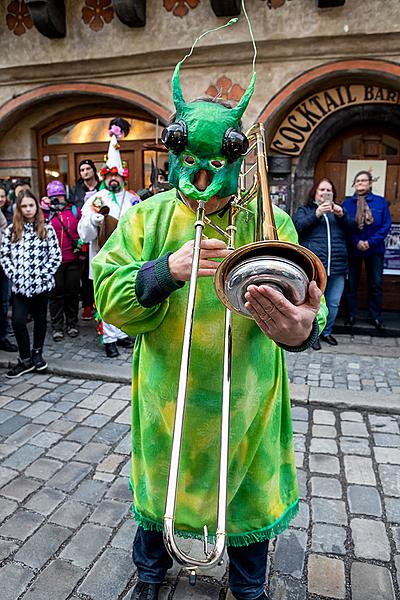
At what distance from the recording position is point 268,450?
180cm

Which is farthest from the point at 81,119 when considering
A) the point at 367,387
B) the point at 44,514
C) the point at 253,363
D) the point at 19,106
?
the point at 253,363

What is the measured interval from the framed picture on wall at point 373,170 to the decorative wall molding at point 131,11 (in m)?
3.36

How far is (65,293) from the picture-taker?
19.9 feet

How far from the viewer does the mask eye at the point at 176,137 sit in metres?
1.54

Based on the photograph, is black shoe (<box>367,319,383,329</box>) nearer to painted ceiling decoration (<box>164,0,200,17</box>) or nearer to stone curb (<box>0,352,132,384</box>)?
stone curb (<box>0,352,132,384</box>)

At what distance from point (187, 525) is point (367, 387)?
3.20 metres

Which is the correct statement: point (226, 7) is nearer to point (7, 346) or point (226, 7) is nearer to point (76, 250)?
point (76, 250)

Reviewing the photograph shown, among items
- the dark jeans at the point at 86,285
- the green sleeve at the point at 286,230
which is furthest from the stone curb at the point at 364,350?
the green sleeve at the point at 286,230

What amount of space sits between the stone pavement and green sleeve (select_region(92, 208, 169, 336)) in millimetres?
1306

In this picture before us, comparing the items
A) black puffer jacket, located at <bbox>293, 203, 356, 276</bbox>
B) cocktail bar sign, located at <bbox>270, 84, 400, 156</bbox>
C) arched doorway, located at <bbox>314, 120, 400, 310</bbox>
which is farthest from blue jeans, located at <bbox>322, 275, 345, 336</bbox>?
cocktail bar sign, located at <bbox>270, 84, 400, 156</bbox>

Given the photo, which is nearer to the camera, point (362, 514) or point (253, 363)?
point (253, 363)

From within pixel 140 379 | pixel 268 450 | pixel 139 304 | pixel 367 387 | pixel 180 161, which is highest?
pixel 180 161

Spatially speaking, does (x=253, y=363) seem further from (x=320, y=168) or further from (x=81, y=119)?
(x=81, y=119)

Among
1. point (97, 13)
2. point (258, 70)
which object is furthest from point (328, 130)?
point (97, 13)
